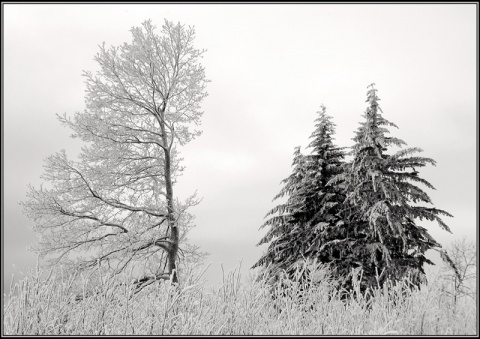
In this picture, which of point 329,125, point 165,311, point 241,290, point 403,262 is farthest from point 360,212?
point 165,311

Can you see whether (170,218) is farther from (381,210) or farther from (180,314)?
(180,314)

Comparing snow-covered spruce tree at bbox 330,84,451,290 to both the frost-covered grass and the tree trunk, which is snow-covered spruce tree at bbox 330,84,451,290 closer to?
the tree trunk

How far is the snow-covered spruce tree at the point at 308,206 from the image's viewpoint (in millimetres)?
17719

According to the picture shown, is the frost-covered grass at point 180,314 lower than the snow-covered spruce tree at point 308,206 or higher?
lower

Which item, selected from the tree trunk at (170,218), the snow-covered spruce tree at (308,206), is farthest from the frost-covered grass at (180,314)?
the snow-covered spruce tree at (308,206)

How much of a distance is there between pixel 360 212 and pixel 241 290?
12.2m

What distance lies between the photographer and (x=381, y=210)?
15.4 m

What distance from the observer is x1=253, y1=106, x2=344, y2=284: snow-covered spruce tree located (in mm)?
17719

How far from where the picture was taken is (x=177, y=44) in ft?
48.9

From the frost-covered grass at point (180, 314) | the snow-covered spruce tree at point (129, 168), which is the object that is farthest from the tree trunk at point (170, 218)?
the frost-covered grass at point (180, 314)

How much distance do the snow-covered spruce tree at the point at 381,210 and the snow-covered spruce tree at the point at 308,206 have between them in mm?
966

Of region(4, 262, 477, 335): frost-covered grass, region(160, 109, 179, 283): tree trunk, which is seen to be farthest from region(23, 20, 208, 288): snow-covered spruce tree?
region(4, 262, 477, 335): frost-covered grass

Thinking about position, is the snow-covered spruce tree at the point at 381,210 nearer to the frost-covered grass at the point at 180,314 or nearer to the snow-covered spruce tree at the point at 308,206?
the snow-covered spruce tree at the point at 308,206

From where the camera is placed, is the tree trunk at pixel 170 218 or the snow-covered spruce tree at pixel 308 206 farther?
the snow-covered spruce tree at pixel 308 206
